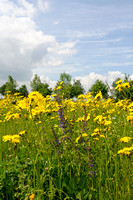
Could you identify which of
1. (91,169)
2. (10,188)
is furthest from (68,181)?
(10,188)

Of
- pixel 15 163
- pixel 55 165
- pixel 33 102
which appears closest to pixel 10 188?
pixel 15 163

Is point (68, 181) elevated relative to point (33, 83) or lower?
lower

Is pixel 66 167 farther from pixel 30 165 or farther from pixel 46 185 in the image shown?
pixel 30 165

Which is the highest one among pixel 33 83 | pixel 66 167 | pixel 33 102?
pixel 33 83

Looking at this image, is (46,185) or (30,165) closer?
(46,185)

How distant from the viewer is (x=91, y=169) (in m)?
2.31

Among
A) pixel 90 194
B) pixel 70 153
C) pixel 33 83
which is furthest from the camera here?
pixel 33 83

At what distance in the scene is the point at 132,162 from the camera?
2.21 metres

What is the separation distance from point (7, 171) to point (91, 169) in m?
1.09

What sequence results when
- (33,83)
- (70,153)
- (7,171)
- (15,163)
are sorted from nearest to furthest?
(7,171) → (15,163) → (70,153) → (33,83)

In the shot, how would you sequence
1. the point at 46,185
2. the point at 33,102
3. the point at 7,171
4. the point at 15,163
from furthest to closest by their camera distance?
the point at 15,163, the point at 7,171, the point at 46,185, the point at 33,102

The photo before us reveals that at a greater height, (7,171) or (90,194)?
(7,171)

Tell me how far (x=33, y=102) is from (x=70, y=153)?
4.40 feet

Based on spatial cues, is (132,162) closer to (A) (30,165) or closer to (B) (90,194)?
(B) (90,194)
